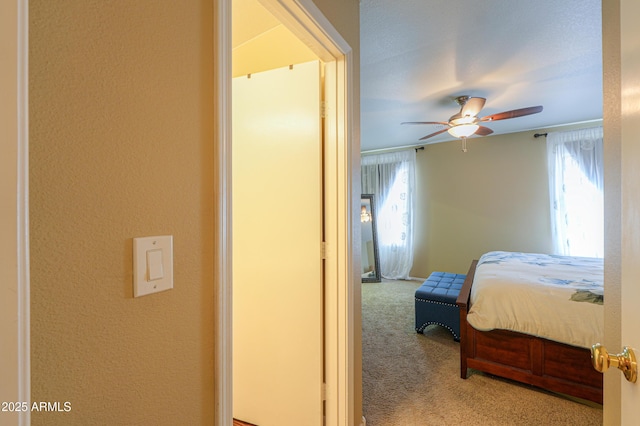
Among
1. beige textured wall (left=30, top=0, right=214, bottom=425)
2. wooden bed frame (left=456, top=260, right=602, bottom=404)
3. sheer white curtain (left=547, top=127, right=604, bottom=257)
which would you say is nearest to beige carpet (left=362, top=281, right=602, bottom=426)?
wooden bed frame (left=456, top=260, right=602, bottom=404)

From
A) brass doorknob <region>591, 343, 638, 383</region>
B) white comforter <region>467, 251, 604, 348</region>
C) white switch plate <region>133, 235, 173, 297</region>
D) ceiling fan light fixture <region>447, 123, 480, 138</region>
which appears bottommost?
white comforter <region>467, 251, 604, 348</region>

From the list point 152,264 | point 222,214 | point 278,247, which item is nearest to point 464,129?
point 278,247

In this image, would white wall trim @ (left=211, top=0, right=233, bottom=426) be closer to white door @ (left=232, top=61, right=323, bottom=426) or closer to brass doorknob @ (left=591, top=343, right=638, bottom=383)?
white door @ (left=232, top=61, right=323, bottom=426)

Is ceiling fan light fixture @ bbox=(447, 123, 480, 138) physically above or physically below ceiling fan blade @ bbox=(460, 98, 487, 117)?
below

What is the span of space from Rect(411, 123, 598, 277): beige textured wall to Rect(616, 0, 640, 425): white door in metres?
4.39

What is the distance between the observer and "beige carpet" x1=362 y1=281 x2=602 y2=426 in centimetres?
179

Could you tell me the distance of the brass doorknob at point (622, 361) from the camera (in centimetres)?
58

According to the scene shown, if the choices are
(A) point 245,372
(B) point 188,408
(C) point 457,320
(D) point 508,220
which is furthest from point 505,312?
(D) point 508,220

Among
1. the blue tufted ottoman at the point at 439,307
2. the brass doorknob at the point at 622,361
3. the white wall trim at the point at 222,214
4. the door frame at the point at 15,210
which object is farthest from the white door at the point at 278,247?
the blue tufted ottoman at the point at 439,307

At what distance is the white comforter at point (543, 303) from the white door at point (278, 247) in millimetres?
1416

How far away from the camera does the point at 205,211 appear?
717 mm

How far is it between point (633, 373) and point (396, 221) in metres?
4.88

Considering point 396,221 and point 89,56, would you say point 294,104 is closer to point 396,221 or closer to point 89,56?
point 89,56

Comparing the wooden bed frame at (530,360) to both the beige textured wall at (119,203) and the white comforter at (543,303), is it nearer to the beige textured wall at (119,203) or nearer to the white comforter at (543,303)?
the white comforter at (543,303)
